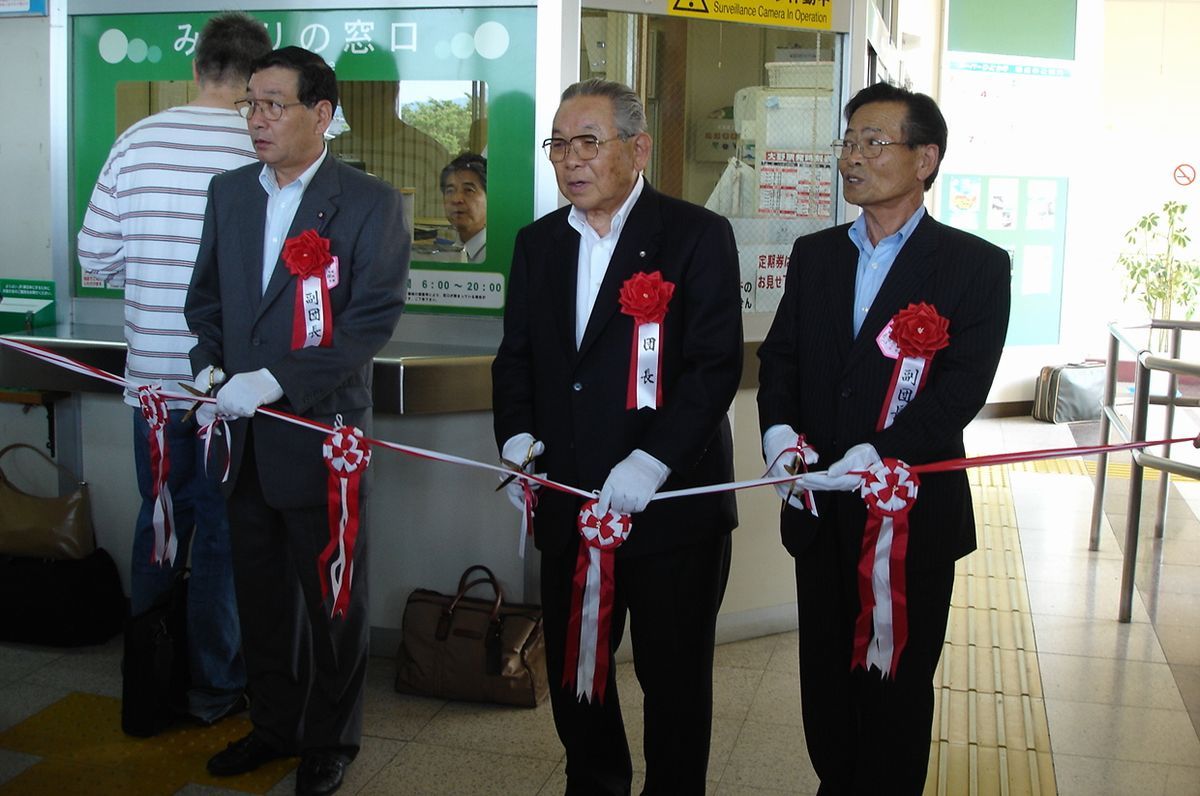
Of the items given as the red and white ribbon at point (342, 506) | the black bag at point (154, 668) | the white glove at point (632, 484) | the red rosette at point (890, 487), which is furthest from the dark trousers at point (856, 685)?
the black bag at point (154, 668)

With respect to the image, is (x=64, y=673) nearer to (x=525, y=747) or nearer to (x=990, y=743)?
(x=525, y=747)

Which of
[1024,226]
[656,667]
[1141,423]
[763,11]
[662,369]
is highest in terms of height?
[763,11]

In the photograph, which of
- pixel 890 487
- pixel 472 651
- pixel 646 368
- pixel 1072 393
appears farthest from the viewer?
pixel 1072 393

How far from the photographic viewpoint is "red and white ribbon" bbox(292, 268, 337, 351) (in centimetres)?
276

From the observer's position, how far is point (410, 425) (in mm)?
3785

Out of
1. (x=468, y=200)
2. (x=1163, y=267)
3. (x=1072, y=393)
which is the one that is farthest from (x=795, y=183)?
(x=1163, y=267)

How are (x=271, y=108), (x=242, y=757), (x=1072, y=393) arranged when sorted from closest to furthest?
(x=271, y=108) → (x=242, y=757) → (x=1072, y=393)

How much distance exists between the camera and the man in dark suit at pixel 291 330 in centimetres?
276

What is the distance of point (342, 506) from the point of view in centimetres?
276

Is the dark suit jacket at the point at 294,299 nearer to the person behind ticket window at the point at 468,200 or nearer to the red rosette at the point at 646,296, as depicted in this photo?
the red rosette at the point at 646,296

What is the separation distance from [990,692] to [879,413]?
1808 mm

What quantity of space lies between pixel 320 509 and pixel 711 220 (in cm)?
115

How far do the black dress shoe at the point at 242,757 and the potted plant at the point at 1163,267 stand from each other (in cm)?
822

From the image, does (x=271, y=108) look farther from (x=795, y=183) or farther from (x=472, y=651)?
(x=795, y=183)
